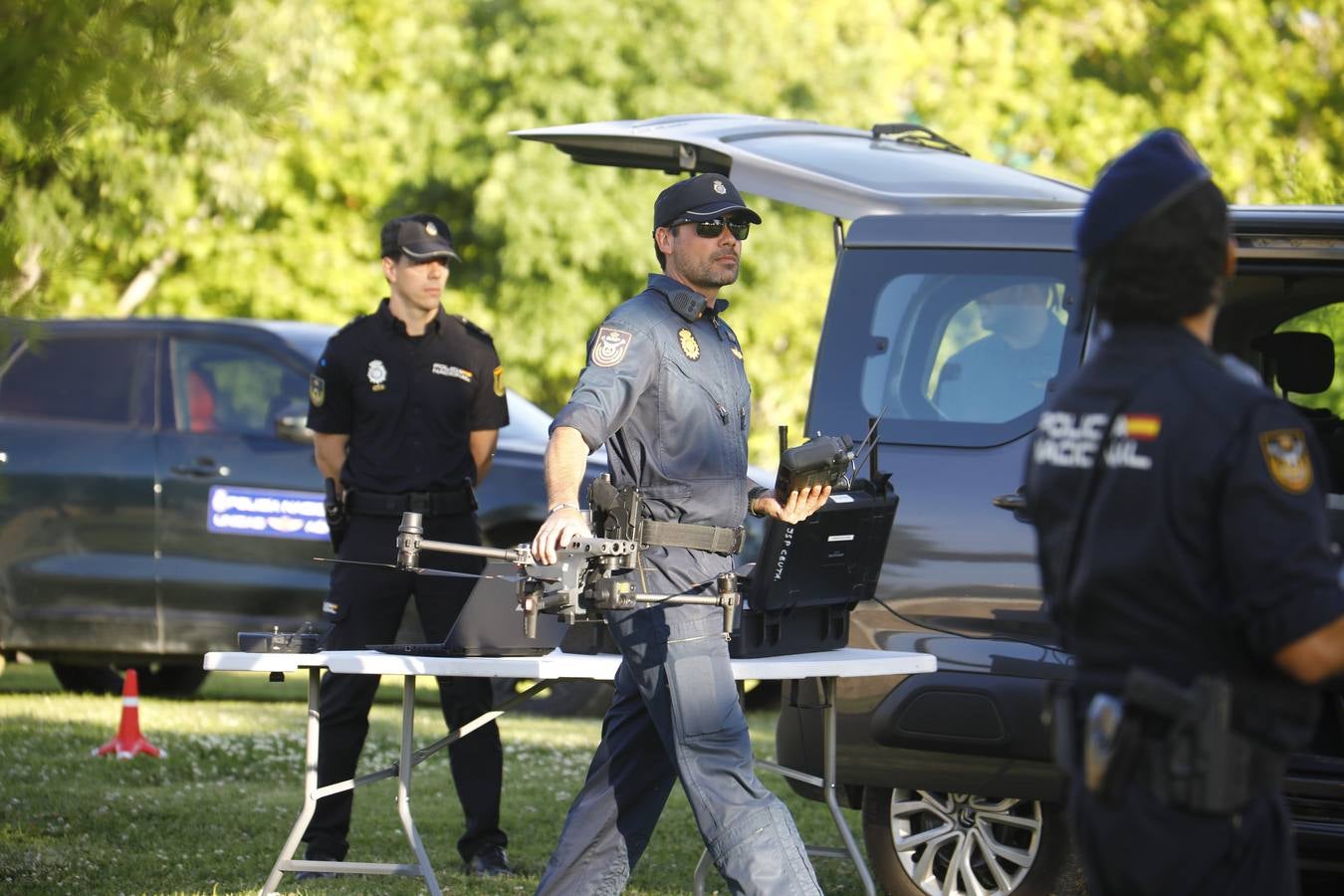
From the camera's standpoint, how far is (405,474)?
6.36 metres

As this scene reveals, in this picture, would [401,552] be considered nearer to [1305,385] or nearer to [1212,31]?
[1305,385]

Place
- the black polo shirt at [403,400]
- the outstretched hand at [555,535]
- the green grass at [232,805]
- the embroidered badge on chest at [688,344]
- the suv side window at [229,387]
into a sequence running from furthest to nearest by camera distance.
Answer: the suv side window at [229,387]
the black polo shirt at [403,400]
the green grass at [232,805]
the embroidered badge on chest at [688,344]
the outstretched hand at [555,535]

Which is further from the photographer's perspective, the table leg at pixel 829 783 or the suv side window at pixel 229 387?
the suv side window at pixel 229 387

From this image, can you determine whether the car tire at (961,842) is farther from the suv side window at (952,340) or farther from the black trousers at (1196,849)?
the black trousers at (1196,849)

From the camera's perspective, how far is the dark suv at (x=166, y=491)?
9727 millimetres

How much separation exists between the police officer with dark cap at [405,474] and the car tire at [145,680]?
4.99m

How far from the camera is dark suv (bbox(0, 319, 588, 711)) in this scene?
→ 9.73 meters

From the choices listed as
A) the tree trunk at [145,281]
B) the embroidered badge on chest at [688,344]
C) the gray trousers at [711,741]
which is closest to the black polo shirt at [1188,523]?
the gray trousers at [711,741]

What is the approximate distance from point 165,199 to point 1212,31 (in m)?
15.7

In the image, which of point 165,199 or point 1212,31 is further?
point 1212,31

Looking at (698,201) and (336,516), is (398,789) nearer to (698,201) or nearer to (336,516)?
(336,516)

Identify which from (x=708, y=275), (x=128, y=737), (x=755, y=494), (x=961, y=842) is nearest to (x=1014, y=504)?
(x=755, y=494)

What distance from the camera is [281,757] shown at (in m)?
8.30

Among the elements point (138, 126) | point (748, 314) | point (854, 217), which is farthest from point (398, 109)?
point (138, 126)
